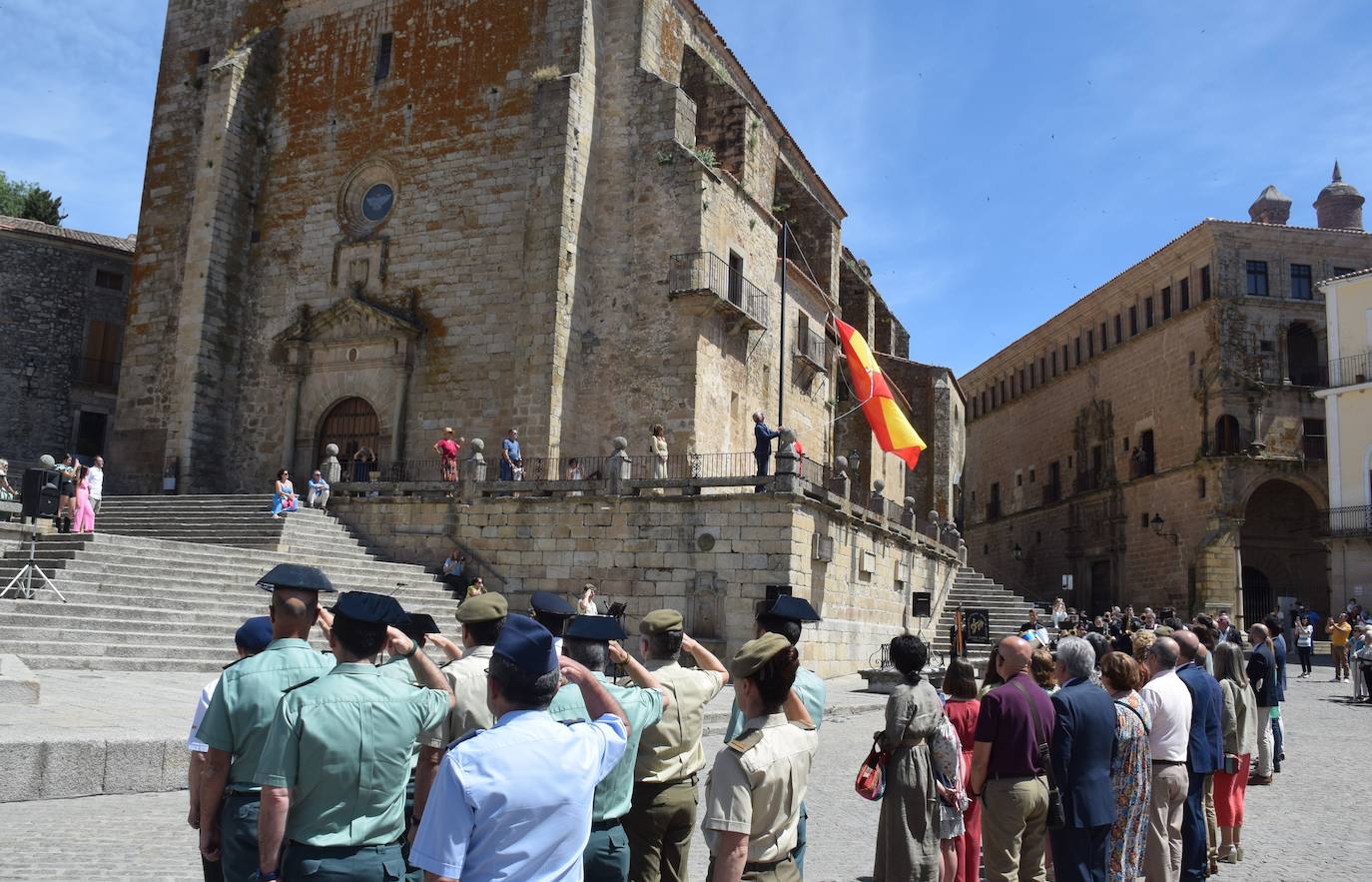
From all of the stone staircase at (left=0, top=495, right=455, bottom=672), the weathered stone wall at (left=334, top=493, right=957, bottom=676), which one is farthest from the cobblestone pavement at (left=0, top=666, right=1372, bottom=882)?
the weathered stone wall at (left=334, top=493, right=957, bottom=676)

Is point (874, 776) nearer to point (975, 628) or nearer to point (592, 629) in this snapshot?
point (592, 629)

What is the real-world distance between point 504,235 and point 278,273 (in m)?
6.48

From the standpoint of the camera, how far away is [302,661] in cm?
375

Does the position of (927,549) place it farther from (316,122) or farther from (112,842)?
(112,842)

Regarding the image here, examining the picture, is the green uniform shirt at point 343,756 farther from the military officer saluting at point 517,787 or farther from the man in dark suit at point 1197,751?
the man in dark suit at point 1197,751

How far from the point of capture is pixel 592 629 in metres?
4.32

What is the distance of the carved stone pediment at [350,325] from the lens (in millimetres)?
24594

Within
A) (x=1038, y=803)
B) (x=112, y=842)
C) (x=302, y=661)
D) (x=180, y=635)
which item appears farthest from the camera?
(x=180, y=635)

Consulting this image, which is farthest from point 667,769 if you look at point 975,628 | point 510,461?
point 510,461

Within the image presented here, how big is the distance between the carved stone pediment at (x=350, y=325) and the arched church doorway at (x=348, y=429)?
60.5 inches

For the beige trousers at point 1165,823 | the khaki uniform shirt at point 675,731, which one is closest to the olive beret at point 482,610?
the khaki uniform shirt at point 675,731

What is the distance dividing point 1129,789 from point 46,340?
1259 inches

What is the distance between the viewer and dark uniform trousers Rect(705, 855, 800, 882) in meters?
3.85

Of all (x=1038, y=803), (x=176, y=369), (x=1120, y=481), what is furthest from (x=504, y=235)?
(x=1120, y=481)
